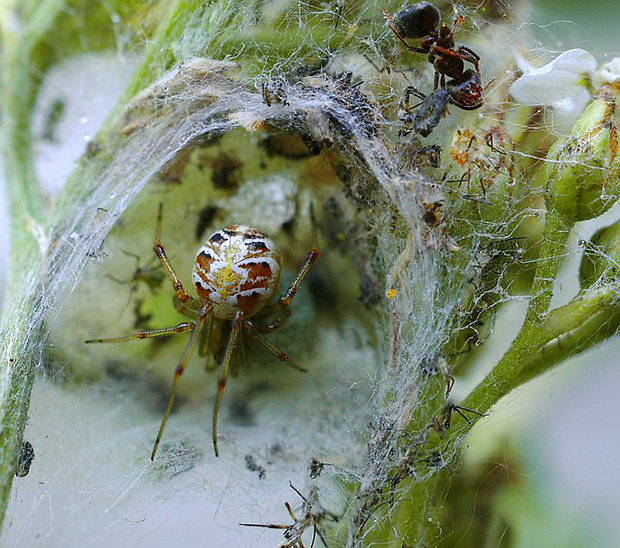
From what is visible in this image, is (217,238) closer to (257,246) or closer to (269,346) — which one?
(257,246)

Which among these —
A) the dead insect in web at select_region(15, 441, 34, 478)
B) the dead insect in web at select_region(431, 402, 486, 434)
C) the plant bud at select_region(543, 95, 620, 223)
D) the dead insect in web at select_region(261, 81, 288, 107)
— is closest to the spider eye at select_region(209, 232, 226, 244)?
the dead insect in web at select_region(261, 81, 288, 107)

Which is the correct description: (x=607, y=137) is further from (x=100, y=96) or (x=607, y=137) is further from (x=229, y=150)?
(x=100, y=96)

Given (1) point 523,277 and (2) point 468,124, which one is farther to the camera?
(2) point 468,124

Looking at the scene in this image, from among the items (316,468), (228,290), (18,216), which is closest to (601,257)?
(316,468)

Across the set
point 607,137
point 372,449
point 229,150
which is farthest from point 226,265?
point 607,137

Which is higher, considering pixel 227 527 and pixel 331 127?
pixel 331 127
